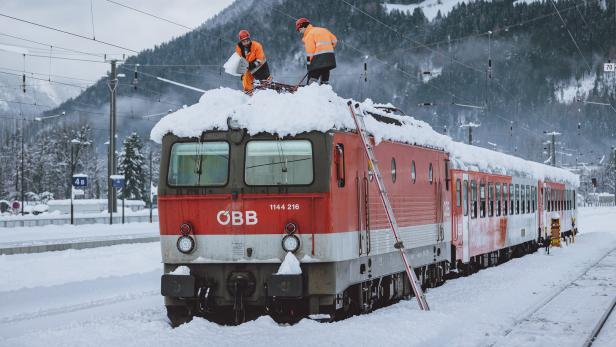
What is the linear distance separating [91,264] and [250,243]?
13095 mm

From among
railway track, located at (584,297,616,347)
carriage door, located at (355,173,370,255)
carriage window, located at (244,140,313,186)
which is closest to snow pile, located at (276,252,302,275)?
carriage window, located at (244,140,313,186)

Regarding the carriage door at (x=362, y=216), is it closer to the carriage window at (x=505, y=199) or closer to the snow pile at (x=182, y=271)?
the snow pile at (x=182, y=271)

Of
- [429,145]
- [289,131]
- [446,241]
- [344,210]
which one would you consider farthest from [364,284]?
[446,241]

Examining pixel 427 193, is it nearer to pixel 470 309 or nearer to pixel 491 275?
pixel 470 309

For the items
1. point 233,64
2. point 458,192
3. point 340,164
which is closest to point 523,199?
point 458,192

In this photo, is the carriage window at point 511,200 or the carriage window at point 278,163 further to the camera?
the carriage window at point 511,200

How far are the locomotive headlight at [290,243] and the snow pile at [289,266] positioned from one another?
71mm

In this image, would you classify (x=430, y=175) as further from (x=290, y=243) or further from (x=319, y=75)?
(x=290, y=243)

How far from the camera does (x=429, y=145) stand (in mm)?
17406

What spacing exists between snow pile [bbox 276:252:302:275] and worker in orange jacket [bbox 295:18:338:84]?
326 cm

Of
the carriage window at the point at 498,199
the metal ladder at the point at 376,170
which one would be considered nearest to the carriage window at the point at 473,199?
the carriage window at the point at 498,199

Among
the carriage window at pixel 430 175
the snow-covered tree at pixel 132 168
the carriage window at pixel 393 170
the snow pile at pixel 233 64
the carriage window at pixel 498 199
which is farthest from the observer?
the snow-covered tree at pixel 132 168

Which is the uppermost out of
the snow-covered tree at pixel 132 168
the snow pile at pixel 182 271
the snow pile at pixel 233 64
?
the snow-covered tree at pixel 132 168

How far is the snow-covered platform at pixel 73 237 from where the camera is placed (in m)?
31.3
